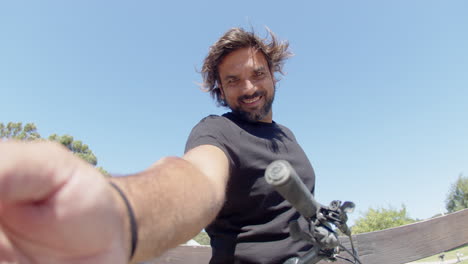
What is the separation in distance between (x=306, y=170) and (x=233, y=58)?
111cm

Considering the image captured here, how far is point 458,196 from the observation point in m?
44.0

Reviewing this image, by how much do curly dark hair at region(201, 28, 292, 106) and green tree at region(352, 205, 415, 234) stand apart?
36.8 m

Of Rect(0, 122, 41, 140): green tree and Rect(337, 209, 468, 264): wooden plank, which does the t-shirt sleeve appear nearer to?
Rect(337, 209, 468, 264): wooden plank

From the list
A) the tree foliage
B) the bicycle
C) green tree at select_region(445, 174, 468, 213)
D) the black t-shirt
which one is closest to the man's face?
the black t-shirt

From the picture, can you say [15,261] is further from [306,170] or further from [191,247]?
[306,170]

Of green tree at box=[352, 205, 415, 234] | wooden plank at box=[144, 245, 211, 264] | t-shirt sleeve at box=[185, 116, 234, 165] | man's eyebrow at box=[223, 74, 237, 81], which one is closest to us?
t-shirt sleeve at box=[185, 116, 234, 165]

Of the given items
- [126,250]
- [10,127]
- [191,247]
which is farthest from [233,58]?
[10,127]

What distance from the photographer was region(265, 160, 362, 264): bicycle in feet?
3.78

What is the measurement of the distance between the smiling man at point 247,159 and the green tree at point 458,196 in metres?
50.8

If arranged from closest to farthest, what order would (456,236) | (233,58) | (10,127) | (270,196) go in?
1. (270,196)
2. (233,58)
3. (456,236)
4. (10,127)

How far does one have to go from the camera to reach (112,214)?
1.94 feet

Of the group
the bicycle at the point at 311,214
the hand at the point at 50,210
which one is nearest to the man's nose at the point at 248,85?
the bicycle at the point at 311,214

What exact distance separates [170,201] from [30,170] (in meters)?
0.48

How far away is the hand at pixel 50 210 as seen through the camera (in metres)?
0.48
